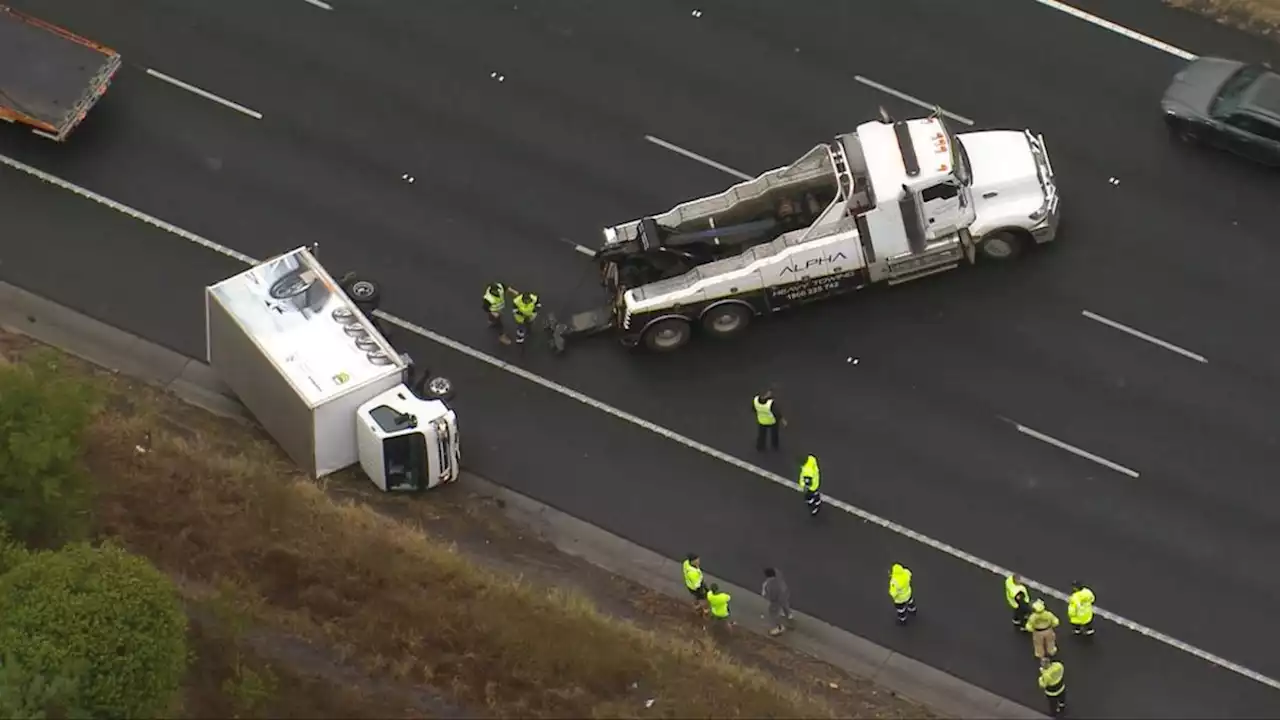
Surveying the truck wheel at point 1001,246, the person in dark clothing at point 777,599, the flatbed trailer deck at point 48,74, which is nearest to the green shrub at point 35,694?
the person in dark clothing at point 777,599

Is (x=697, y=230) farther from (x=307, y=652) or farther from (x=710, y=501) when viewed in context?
(x=307, y=652)

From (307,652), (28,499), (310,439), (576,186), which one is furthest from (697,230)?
(28,499)

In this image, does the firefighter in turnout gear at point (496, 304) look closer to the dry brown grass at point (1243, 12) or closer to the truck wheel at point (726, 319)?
the truck wheel at point (726, 319)

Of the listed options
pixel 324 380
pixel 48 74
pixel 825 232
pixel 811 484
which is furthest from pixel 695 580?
pixel 48 74

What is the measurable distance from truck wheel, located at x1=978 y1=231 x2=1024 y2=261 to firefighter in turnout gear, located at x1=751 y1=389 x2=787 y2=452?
457cm

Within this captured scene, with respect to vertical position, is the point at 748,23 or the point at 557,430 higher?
the point at 748,23

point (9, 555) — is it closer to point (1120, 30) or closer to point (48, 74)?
point (48, 74)

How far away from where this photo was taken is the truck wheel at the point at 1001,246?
30.5 metres

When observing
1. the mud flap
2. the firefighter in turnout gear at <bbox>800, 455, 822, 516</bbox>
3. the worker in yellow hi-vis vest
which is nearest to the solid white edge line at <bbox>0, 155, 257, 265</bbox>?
the mud flap

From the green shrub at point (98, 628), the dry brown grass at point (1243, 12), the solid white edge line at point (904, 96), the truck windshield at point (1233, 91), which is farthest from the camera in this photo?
the dry brown grass at point (1243, 12)

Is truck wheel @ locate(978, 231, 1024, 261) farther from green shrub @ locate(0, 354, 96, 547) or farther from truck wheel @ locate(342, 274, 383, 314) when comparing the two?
green shrub @ locate(0, 354, 96, 547)

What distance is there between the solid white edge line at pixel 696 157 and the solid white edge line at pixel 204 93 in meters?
7.18

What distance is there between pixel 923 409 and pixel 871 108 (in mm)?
6610

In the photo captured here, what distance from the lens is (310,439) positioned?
91.6 feet
